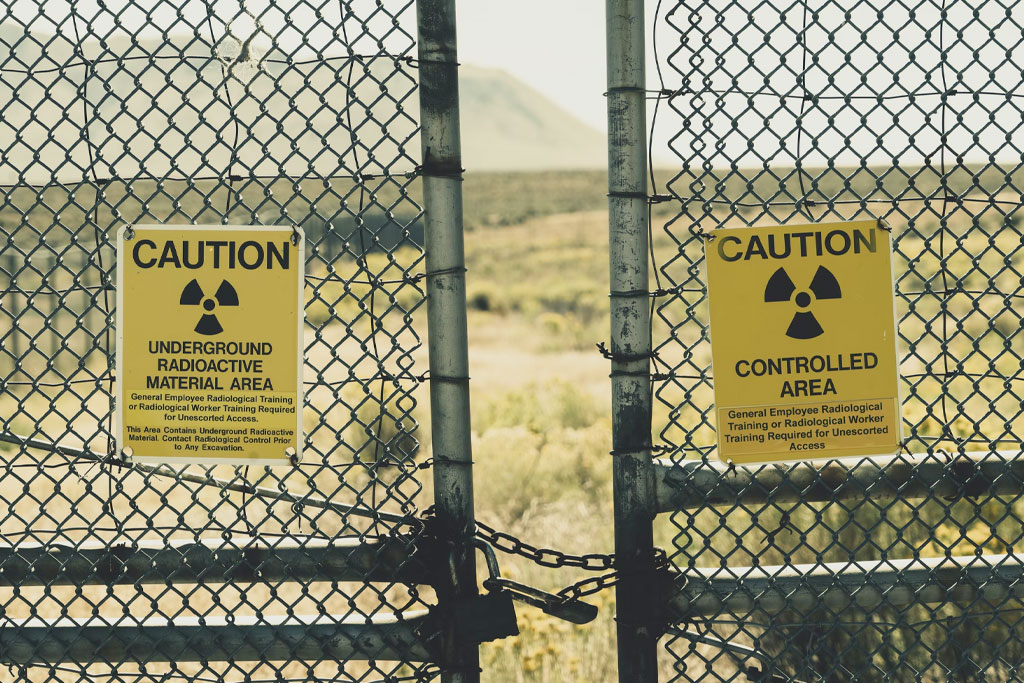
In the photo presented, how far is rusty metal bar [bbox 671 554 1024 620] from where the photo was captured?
2.23 metres

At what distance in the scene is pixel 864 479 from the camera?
229 centimetres

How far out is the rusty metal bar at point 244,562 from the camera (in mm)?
2230

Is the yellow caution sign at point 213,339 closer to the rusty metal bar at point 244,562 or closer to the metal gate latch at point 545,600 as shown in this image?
the rusty metal bar at point 244,562

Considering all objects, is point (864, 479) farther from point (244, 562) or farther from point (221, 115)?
point (221, 115)

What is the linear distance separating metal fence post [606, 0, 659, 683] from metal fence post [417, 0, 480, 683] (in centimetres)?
36

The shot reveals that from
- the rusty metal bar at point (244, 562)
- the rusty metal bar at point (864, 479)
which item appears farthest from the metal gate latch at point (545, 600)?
the rusty metal bar at point (864, 479)

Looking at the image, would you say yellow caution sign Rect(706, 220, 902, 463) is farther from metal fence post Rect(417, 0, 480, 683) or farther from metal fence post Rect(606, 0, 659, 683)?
metal fence post Rect(417, 0, 480, 683)

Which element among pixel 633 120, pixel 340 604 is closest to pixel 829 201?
pixel 633 120

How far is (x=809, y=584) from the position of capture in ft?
7.39

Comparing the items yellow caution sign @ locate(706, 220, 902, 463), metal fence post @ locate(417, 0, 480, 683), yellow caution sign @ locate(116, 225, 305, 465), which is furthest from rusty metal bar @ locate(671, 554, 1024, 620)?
yellow caution sign @ locate(116, 225, 305, 465)

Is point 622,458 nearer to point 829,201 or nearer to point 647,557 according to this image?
point 647,557

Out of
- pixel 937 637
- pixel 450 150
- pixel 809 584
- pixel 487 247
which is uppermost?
pixel 487 247

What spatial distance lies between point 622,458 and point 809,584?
0.57 m

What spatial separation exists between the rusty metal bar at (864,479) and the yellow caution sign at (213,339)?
946 millimetres
